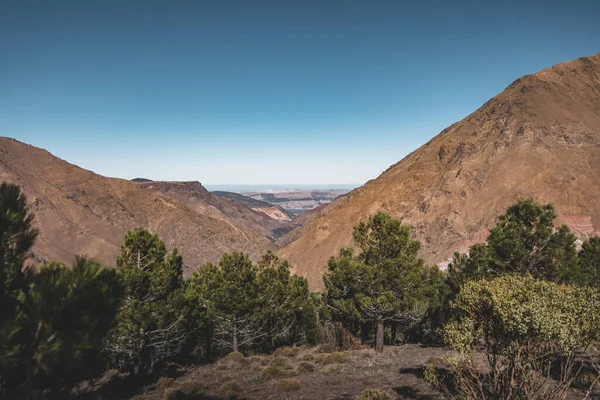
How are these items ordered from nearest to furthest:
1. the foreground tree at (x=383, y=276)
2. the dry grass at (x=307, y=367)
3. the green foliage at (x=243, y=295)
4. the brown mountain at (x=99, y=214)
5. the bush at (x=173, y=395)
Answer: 1. the bush at (x=173, y=395)
2. the dry grass at (x=307, y=367)
3. the foreground tree at (x=383, y=276)
4. the green foliage at (x=243, y=295)
5. the brown mountain at (x=99, y=214)

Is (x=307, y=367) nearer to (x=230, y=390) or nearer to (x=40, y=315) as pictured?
(x=230, y=390)

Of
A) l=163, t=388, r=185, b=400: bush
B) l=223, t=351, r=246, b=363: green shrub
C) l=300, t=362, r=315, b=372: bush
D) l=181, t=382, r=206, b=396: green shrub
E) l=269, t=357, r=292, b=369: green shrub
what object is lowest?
l=223, t=351, r=246, b=363: green shrub

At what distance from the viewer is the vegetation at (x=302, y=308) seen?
13.9ft

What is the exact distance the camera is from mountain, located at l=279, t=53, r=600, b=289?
7162cm

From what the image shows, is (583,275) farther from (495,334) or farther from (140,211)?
(140,211)

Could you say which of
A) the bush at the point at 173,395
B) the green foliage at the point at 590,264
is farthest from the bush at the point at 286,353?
the green foliage at the point at 590,264

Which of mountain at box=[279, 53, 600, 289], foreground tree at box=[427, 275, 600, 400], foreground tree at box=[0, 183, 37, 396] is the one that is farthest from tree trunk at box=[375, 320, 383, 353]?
mountain at box=[279, 53, 600, 289]

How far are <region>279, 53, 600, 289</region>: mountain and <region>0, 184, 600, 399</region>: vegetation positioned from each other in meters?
50.1

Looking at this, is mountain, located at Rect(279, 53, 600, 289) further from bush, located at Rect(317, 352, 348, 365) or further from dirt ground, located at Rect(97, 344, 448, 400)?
bush, located at Rect(317, 352, 348, 365)

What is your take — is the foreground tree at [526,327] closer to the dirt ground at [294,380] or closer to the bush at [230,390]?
the dirt ground at [294,380]

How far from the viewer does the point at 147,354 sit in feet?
63.9

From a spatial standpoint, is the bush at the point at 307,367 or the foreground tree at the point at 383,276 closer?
the bush at the point at 307,367

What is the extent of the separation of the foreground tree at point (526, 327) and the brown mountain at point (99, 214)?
91.3m

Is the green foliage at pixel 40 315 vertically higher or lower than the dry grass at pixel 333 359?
higher
